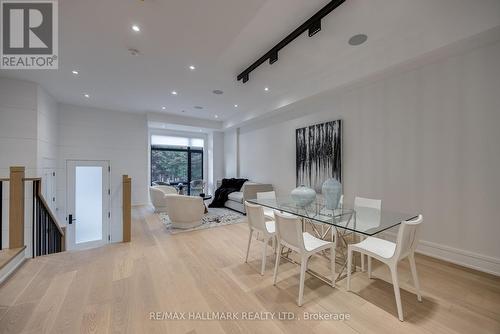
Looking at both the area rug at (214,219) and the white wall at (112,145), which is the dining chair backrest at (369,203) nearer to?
the area rug at (214,219)

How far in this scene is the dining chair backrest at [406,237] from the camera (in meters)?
1.71

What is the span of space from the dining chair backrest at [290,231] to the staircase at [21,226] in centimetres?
276

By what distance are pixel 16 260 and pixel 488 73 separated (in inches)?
243

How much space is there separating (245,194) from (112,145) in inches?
180

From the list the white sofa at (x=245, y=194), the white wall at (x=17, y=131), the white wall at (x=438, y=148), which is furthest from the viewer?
the white sofa at (x=245, y=194)

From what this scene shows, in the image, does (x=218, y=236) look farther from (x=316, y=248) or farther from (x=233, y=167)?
(x=233, y=167)

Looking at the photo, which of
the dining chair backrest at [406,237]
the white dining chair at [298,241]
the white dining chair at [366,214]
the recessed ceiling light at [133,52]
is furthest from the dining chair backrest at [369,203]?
the recessed ceiling light at [133,52]

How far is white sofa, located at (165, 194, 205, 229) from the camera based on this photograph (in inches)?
161

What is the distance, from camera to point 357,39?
2805mm

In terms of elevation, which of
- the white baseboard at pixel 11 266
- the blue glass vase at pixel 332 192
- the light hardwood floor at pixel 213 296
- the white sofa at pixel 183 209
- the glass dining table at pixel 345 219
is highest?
the blue glass vase at pixel 332 192

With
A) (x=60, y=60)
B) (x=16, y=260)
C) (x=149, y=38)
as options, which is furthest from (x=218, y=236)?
(x=60, y=60)

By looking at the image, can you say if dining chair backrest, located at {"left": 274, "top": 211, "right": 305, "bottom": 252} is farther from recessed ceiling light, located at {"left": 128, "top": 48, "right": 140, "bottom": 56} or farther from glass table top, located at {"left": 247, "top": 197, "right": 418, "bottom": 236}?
recessed ceiling light, located at {"left": 128, "top": 48, "right": 140, "bottom": 56}

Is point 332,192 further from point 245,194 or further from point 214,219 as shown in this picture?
point 214,219

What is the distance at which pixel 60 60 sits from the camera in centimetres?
329
